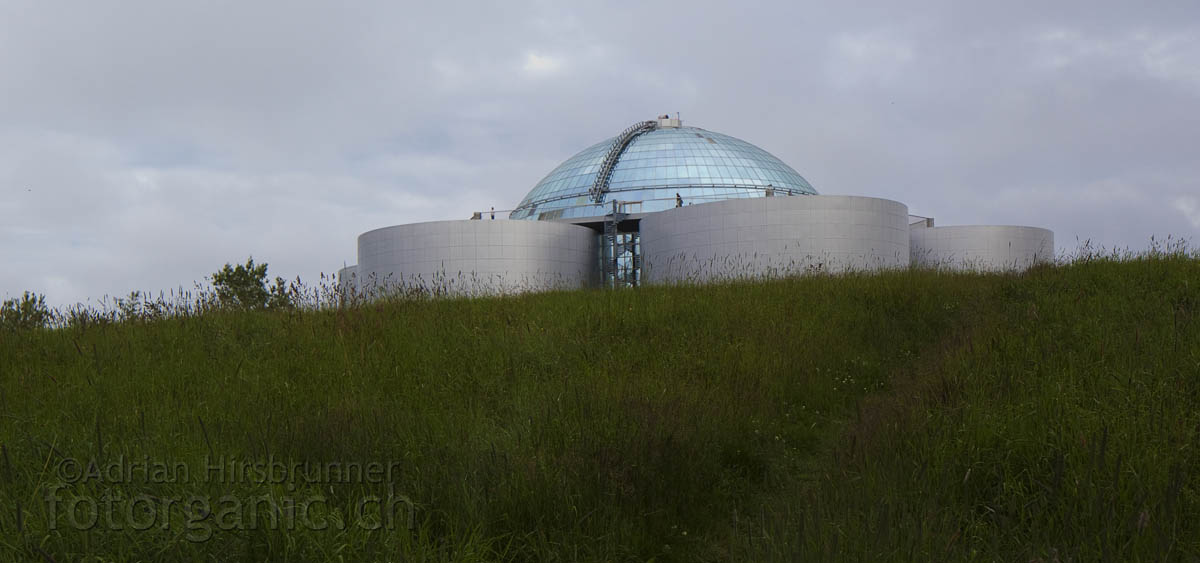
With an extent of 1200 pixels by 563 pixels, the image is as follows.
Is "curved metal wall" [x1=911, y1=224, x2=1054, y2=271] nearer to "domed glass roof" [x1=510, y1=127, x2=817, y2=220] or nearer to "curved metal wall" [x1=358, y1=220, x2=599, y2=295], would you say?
"domed glass roof" [x1=510, y1=127, x2=817, y2=220]

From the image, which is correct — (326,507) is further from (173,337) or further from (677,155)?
(677,155)

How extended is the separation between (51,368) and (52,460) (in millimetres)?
3062

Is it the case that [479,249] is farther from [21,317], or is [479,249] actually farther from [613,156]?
[21,317]

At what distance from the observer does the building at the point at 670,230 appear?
33719mm

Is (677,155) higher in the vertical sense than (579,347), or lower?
higher

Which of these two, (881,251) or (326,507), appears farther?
(881,251)

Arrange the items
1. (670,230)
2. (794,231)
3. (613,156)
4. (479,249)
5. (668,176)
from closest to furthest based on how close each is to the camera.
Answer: (794,231) < (670,230) < (479,249) < (668,176) < (613,156)

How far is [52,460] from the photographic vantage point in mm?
4262

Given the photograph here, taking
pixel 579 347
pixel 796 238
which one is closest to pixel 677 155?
pixel 796 238

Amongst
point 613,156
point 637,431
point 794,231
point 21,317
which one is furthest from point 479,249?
point 637,431

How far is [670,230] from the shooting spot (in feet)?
120

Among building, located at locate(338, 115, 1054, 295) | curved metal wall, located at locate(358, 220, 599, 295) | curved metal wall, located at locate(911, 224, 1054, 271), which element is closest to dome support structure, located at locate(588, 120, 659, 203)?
building, located at locate(338, 115, 1054, 295)

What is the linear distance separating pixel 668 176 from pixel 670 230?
24.0 feet

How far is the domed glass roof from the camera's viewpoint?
1650 inches
